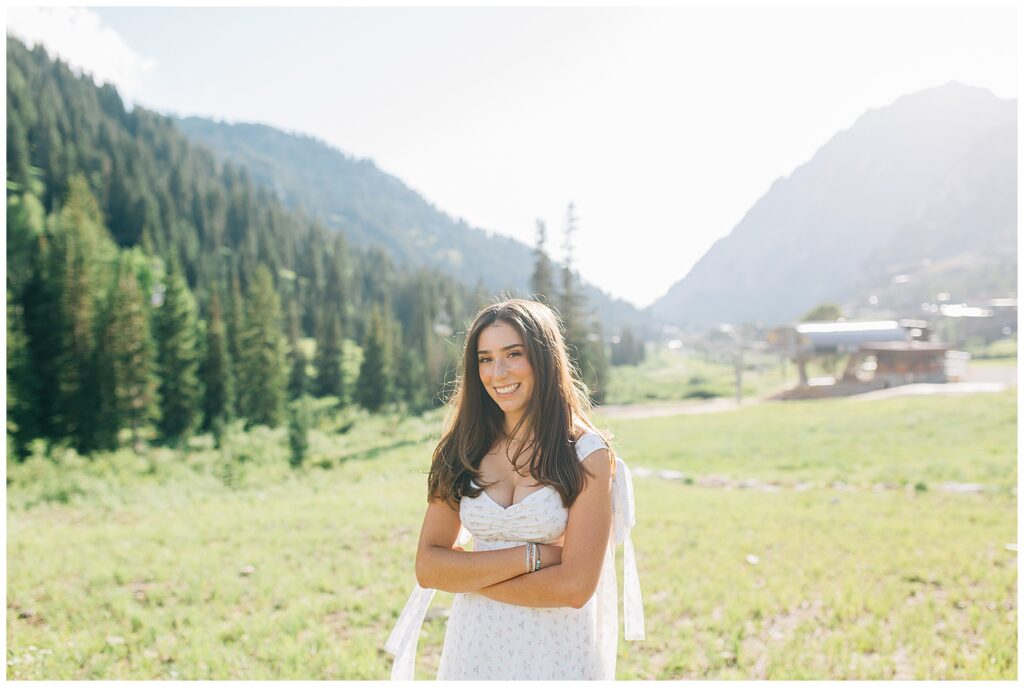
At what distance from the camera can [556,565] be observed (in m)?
2.80

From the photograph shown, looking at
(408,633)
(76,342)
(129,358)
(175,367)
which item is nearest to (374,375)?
(175,367)

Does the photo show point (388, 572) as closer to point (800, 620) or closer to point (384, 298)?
point (800, 620)

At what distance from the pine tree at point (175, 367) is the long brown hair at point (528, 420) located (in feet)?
139

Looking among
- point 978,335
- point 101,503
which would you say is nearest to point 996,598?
point 101,503

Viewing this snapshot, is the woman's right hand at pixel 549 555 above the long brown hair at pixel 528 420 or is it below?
below

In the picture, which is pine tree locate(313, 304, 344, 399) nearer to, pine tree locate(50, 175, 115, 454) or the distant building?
pine tree locate(50, 175, 115, 454)

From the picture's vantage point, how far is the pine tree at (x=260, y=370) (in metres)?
45.4

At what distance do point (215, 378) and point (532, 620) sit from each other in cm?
4621

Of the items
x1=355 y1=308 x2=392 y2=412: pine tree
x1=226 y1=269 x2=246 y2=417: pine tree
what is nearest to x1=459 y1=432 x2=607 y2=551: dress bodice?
x1=226 y1=269 x2=246 y2=417: pine tree

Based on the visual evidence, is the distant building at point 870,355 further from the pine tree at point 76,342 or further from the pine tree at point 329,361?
the pine tree at point 76,342

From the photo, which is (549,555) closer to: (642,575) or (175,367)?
(642,575)

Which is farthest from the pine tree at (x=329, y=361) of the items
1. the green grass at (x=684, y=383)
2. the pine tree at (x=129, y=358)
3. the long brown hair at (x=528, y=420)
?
the long brown hair at (x=528, y=420)

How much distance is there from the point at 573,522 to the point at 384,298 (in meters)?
99.2

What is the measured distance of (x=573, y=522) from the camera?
2.80 m
